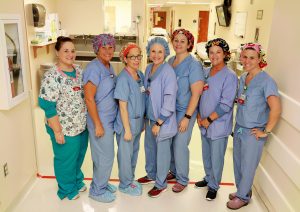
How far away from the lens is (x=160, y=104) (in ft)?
7.08

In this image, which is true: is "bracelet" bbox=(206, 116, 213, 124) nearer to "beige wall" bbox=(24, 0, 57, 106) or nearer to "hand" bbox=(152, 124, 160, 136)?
"hand" bbox=(152, 124, 160, 136)

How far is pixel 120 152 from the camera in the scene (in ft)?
7.37

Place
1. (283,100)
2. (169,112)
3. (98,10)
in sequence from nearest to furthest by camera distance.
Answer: (283,100) → (169,112) → (98,10)

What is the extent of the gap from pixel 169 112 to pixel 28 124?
1280 millimetres

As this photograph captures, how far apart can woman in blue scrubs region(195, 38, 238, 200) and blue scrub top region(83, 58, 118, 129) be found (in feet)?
2.42

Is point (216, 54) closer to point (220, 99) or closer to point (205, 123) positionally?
point (220, 99)

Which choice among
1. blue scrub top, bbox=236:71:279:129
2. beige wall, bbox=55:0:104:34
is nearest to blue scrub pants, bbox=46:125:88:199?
blue scrub top, bbox=236:71:279:129

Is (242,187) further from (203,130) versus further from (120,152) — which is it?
(120,152)

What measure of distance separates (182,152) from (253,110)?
0.69 meters

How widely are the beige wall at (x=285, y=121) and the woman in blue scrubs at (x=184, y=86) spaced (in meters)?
0.62

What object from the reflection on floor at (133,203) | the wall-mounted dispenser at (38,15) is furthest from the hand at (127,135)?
the wall-mounted dispenser at (38,15)

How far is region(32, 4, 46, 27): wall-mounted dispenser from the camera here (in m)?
4.20

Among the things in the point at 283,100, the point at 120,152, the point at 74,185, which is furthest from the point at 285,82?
the point at 74,185

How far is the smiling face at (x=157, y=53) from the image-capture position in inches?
82.7
